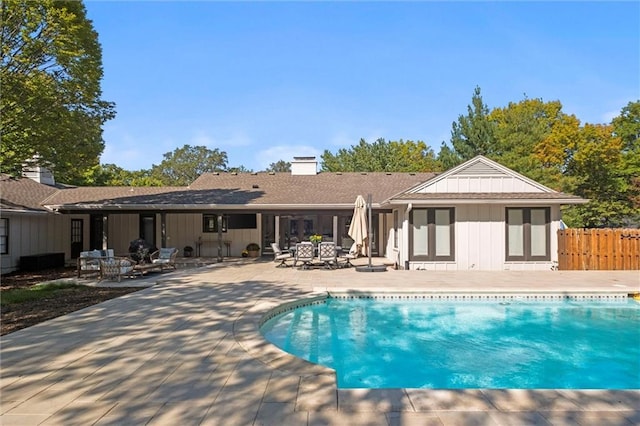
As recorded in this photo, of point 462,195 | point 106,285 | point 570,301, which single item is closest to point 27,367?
point 106,285

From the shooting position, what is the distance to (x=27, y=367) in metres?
4.38

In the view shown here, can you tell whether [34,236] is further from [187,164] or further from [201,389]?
[187,164]

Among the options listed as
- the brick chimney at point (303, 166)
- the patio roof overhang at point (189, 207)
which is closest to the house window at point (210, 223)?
the patio roof overhang at point (189, 207)

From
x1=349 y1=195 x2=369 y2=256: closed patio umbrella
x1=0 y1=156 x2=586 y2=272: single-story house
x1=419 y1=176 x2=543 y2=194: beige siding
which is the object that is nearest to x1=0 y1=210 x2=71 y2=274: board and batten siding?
x1=0 y1=156 x2=586 y2=272: single-story house

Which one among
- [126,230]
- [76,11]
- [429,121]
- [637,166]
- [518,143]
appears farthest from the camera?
[637,166]

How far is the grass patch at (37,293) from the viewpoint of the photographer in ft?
27.3

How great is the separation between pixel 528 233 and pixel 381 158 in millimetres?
22409

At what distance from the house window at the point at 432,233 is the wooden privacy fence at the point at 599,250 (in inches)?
157

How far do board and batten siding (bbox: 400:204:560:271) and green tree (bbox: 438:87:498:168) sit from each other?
1270cm

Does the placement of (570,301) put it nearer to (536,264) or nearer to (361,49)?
(536,264)

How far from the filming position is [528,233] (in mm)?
13695

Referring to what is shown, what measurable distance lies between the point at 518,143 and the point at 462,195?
1740 centimetres

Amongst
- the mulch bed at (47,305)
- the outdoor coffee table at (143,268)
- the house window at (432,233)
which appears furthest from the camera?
the house window at (432,233)

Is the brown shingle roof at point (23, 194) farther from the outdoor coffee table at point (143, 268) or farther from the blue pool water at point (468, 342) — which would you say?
the blue pool water at point (468, 342)
